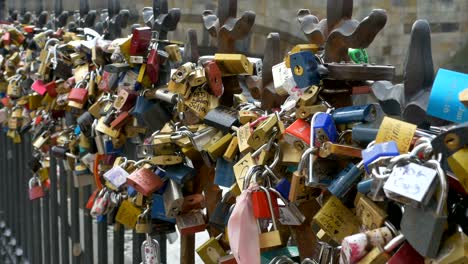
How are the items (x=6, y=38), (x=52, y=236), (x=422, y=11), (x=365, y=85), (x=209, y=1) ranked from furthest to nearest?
1. (x=209, y=1)
2. (x=422, y=11)
3. (x=6, y=38)
4. (x=52, y=236)
5. (x=365, y=85)

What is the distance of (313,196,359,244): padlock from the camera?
0.79 meters

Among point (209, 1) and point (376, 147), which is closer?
point (376, 147)

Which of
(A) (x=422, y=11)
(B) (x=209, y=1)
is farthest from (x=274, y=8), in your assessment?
(A) (x=422, y=11)

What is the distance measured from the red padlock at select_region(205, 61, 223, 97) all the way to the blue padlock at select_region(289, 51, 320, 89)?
0.21 metres

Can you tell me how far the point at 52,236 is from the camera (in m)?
2.19

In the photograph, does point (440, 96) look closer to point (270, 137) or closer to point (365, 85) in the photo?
point (365, 85)

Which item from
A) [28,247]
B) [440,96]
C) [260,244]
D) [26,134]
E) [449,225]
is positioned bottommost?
[28,247]

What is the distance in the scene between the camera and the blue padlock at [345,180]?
0.77 m

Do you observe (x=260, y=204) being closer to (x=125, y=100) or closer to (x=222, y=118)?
(x=222, y=118)

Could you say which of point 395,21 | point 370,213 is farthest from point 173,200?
point 395,21

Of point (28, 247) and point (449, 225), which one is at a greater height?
point (449, 225)

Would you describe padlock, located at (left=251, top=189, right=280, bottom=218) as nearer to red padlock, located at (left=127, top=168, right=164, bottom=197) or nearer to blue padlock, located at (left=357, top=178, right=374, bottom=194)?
blue padlock, located at (left=357, top=178, right=374, bottom=194)

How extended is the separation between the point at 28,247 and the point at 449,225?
217 cm

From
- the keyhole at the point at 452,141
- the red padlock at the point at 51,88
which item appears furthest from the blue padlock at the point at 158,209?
the red padlock at the point at 51,88
